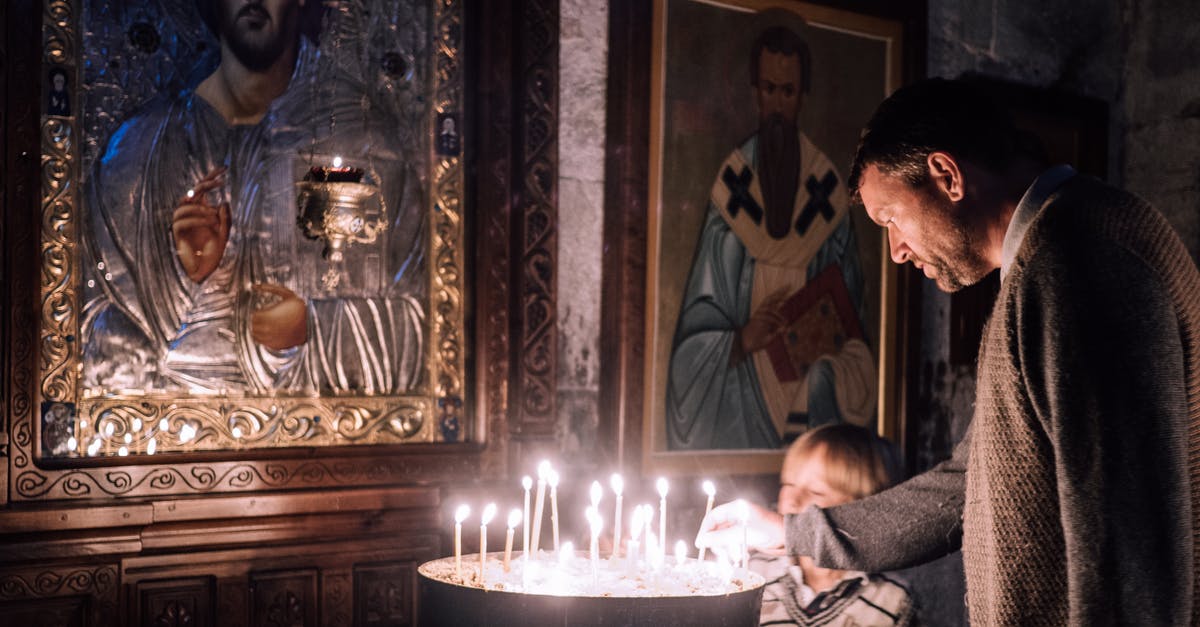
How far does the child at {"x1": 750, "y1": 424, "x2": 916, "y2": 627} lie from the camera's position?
3551 mm

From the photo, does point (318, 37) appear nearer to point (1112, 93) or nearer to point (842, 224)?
point (842, 224)

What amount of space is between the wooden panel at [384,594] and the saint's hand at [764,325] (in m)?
1.56

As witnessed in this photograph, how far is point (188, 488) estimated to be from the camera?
11.2 feet

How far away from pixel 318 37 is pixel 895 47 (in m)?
2.49

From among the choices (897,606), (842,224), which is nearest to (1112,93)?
(842,224)

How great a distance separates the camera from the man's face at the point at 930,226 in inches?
92.2

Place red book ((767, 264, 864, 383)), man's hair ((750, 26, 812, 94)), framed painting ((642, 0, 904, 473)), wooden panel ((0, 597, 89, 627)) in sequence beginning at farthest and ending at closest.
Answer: red book ((767, 264, 864, 383)), man's hair ((750, 26, 812, 94)), framed painting ((642, 0, 904, 473)), wooden panel ((0, 597, 89, 627))

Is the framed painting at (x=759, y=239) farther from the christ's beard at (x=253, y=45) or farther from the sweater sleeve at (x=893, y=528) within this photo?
the sweater sleeve at (x=893, y=528)

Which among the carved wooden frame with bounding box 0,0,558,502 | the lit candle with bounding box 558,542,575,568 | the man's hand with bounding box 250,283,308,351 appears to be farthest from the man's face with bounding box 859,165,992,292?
the man's hand with bounding box 250,283,308,351

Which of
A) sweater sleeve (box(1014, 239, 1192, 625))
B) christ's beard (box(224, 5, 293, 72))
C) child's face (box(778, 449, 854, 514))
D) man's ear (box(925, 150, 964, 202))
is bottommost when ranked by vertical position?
child's face (box(778, 449, 854, 514))

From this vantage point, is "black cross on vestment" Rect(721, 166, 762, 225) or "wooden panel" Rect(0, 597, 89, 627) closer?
"wooden panel" Rect(0, 597, 89, 627)

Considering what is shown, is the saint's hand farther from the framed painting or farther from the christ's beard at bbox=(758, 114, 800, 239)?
the christ's beard at bbox=(758, 114, 800, 239)

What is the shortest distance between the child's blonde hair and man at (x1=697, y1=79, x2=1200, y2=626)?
1.51 meters

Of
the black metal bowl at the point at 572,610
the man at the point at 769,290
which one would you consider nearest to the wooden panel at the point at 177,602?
the black metal bowl at the point at 572,610
